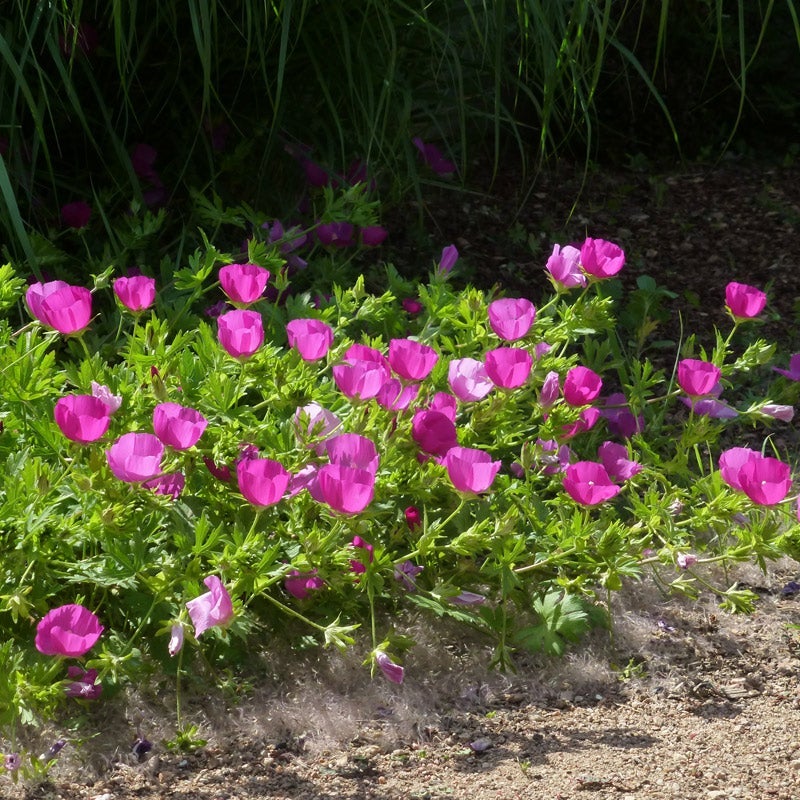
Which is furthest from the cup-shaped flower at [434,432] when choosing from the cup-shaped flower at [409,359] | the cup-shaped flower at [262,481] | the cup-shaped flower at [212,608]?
the cup-shaped flower at [212,608]

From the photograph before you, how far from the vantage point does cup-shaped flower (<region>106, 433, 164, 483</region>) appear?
1.68 meters

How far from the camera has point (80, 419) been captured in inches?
68.0

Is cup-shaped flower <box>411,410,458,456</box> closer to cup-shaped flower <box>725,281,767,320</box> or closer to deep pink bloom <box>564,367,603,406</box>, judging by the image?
deep pink bloom <box>564,367,603,406</box>

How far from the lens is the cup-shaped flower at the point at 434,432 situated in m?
1.86

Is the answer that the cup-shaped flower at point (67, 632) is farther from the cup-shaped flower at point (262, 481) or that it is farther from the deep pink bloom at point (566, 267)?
the deep pink bloom at point (566, 267)

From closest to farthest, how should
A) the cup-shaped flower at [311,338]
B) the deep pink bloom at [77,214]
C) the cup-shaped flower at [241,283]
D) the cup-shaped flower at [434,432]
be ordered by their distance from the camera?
the cup-shaped flower at [434,432]
the cup-shaped flower at [311,338]
the cup-shaped flower at [241,283]
the deep pink bloom at [77,214]

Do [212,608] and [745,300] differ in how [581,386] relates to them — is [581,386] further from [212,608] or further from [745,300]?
[212,608]

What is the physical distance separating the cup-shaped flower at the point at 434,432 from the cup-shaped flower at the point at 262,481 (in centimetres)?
25

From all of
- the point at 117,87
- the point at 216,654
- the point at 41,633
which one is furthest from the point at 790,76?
the point at 41,633

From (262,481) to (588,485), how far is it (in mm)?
543

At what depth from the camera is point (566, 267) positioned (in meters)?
2.31

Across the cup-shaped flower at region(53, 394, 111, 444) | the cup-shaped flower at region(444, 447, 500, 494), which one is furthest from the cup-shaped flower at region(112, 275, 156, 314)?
the cup-shaped flower at region(444, 447, 500, 494)

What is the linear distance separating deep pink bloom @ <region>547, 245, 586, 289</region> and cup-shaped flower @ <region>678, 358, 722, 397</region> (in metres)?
0.26

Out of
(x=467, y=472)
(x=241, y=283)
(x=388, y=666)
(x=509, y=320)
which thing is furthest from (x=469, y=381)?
(x=388, y=666)
